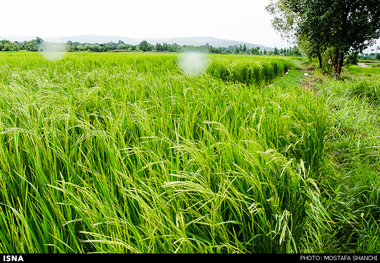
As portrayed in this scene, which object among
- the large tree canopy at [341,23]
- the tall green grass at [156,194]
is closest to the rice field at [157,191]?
the tall green grass at [156,194]

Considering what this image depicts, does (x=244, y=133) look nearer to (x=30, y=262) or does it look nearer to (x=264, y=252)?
(x=264, y=252)

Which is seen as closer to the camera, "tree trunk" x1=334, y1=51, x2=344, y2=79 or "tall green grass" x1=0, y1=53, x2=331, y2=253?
"tall green grass" x1=0, y1=53, x2=331, y2=253

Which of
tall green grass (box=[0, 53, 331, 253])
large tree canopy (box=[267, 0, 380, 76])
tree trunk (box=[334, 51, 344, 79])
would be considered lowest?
tall green grass (box=[0, 53, 331, 253])

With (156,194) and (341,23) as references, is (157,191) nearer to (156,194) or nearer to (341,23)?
(156,194)

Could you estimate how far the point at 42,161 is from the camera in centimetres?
123

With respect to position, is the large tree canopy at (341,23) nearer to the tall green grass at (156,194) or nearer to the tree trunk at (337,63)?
the tree trunk at (337,63)

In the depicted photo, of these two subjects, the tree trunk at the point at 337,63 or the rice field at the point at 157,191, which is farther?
the tree trunk at the point at 337,63

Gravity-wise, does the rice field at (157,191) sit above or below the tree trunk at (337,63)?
below

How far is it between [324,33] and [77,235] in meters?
12.2

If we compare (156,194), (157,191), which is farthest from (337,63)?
(156,194)

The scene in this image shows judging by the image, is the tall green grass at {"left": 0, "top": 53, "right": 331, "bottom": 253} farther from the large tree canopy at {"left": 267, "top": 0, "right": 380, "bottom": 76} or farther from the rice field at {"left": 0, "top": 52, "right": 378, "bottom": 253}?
the large tree canopy at {"left": 267, "top": 0, "right": 380, "bottom": 76}

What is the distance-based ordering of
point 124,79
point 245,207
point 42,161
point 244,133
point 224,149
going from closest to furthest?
point 245,207 → point 42,161 → point 224,149 → point 244,133 → point 124,79

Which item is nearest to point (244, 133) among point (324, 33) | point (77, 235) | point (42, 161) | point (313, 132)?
point (313, 132)

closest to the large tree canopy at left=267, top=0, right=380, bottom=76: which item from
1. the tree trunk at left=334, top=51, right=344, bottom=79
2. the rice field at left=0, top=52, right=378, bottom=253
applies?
the tree trunk at left=334, top=51, right=344, bottom=79
